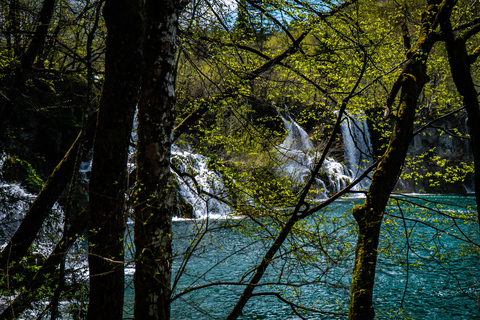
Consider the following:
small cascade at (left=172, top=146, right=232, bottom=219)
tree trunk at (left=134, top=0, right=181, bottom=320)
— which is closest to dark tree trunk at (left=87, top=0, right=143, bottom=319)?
tree trunk at (left=134, top=0, right=181, bottom=320)

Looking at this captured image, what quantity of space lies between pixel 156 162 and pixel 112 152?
304 mm

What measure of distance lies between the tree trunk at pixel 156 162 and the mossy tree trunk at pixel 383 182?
212cm

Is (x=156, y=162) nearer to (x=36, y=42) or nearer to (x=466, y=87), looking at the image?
(x=466, y=87)

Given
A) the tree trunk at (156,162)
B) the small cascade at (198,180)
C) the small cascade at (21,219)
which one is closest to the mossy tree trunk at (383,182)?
Answer: the small cascade at (198,180)

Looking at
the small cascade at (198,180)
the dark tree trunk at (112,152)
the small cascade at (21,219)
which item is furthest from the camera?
the small cascade at (21,219)

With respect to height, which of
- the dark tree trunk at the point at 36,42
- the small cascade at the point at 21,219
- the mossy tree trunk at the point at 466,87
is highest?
the dark tree trunk at the point at 36,42

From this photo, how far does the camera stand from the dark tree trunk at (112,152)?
7.39ft

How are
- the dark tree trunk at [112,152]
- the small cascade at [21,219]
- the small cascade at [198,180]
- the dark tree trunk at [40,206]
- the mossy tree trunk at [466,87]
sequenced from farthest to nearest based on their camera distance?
the small cascade at [21,219] → the dark tree trunk at [40,206] → the small cascade at [198,180] → the mossy tree trunk at [466,87] → the dark tree trunk at [112,152]

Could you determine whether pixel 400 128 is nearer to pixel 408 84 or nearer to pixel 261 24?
pixel 408 84

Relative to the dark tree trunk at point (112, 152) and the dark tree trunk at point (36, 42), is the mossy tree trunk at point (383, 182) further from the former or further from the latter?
the dark tree trunk at point (36, 42)

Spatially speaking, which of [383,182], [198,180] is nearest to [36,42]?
[198,180]

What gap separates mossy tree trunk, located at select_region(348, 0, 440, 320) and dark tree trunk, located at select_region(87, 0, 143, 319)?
2.43 meters

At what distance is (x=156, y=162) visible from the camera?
2.42m

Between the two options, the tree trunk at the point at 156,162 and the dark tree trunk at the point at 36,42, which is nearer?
the tree trunk at the point at 156,162
